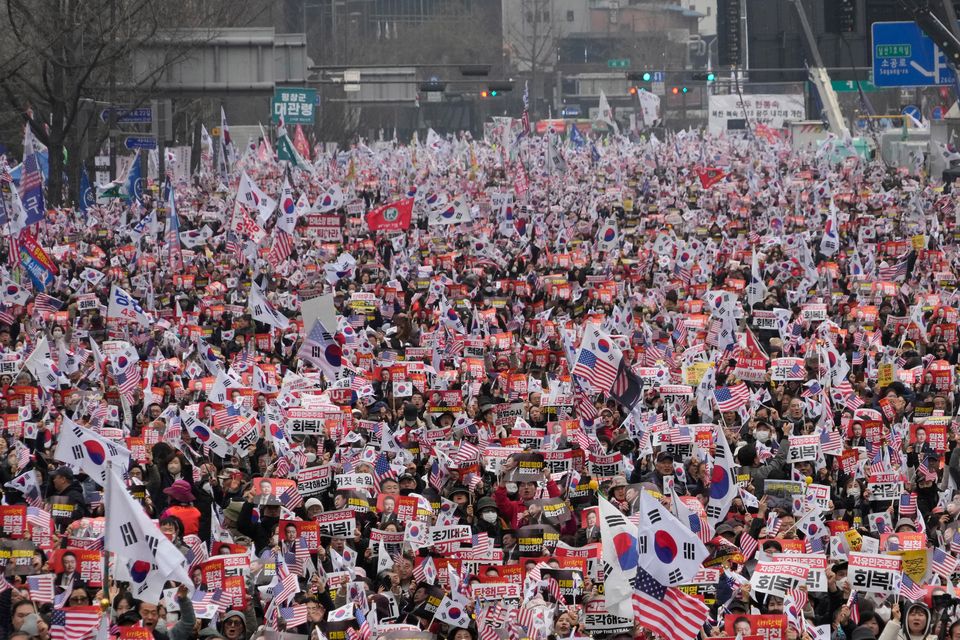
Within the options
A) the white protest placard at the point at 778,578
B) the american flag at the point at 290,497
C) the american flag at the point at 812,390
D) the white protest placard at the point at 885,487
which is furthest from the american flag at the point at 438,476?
the white protest placard at the point at 778,578

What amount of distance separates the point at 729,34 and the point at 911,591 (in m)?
43.6

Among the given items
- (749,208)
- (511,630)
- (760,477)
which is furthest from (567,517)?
(749,208)

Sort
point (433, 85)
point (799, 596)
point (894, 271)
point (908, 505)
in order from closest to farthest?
point (799, 596)
point (908, 505)
point (894, 271)
point (433, 85)

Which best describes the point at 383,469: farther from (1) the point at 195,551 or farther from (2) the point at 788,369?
(2) the point at 788,369

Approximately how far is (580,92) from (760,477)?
119611 mm

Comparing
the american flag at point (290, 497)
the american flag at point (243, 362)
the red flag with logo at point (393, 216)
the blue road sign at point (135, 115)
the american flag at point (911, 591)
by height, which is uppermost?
the blue road sign at point (135, 115)

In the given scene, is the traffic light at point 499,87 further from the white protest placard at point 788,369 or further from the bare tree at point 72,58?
the white protest placard at point 788,369

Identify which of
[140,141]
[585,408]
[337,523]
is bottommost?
[337,523]

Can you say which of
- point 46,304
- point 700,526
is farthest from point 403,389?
point 46,304

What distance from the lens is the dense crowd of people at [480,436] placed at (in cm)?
1142

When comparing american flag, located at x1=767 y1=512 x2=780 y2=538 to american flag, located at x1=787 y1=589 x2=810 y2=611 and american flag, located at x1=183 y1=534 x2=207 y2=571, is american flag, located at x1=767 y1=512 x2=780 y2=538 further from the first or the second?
american flag, located at x1=183 y1=534 x2=207 y2=571

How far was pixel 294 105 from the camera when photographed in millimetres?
51000

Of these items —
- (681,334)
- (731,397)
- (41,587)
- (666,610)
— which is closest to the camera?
(666,610)

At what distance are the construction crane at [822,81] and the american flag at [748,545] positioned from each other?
36.9 m
